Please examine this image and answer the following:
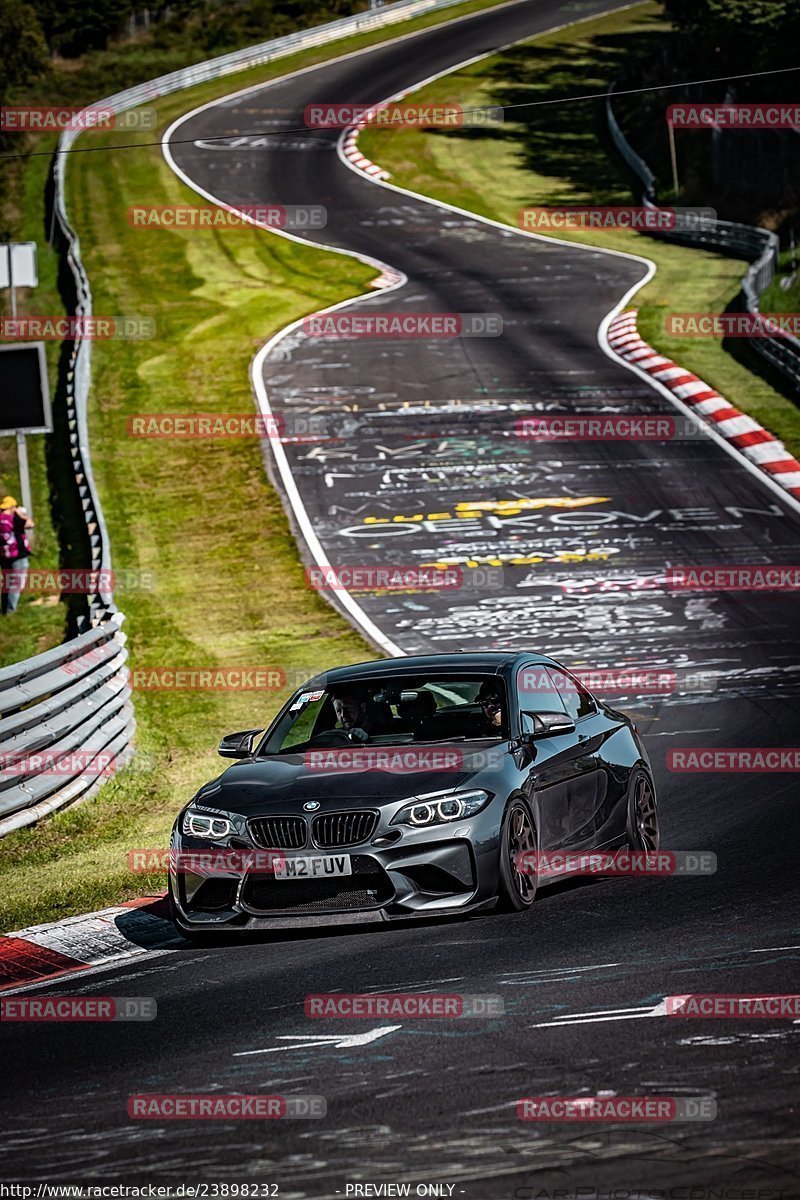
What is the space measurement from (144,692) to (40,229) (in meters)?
33.4

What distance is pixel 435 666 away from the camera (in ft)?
34.4

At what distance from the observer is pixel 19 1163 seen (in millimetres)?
5660

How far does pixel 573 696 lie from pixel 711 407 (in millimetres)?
21239

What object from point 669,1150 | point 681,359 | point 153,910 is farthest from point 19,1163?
point 681,359

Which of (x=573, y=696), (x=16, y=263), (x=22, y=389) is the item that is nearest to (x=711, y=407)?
(x=16, y=263)

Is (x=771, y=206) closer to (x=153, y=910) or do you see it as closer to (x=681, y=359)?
(x=681, y=359)

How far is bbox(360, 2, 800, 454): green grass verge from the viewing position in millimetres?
35469

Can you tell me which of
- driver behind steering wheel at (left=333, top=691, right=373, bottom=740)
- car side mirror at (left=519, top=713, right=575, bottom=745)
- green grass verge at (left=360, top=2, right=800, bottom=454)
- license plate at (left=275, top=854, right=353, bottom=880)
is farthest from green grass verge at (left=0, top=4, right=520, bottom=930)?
green grass verge at (left=360, top=2, right=800, bottom=454)

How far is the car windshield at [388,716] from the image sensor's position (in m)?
10.1

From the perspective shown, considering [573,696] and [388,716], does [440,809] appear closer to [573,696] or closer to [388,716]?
[388,716]

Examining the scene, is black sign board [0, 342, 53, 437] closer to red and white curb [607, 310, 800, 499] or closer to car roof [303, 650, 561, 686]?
red and white curb [607, 310, 800, 499]

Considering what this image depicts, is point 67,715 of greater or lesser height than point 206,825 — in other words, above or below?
below

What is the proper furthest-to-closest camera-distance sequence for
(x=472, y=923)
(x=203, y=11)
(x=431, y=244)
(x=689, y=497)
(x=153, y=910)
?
1. (x=203, y=11)
2. (x=431, y=244)
3. (x=689, y=497)
4. (x=153, y=910)
5. (x=472, y=923)

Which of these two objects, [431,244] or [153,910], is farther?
[431,244]
